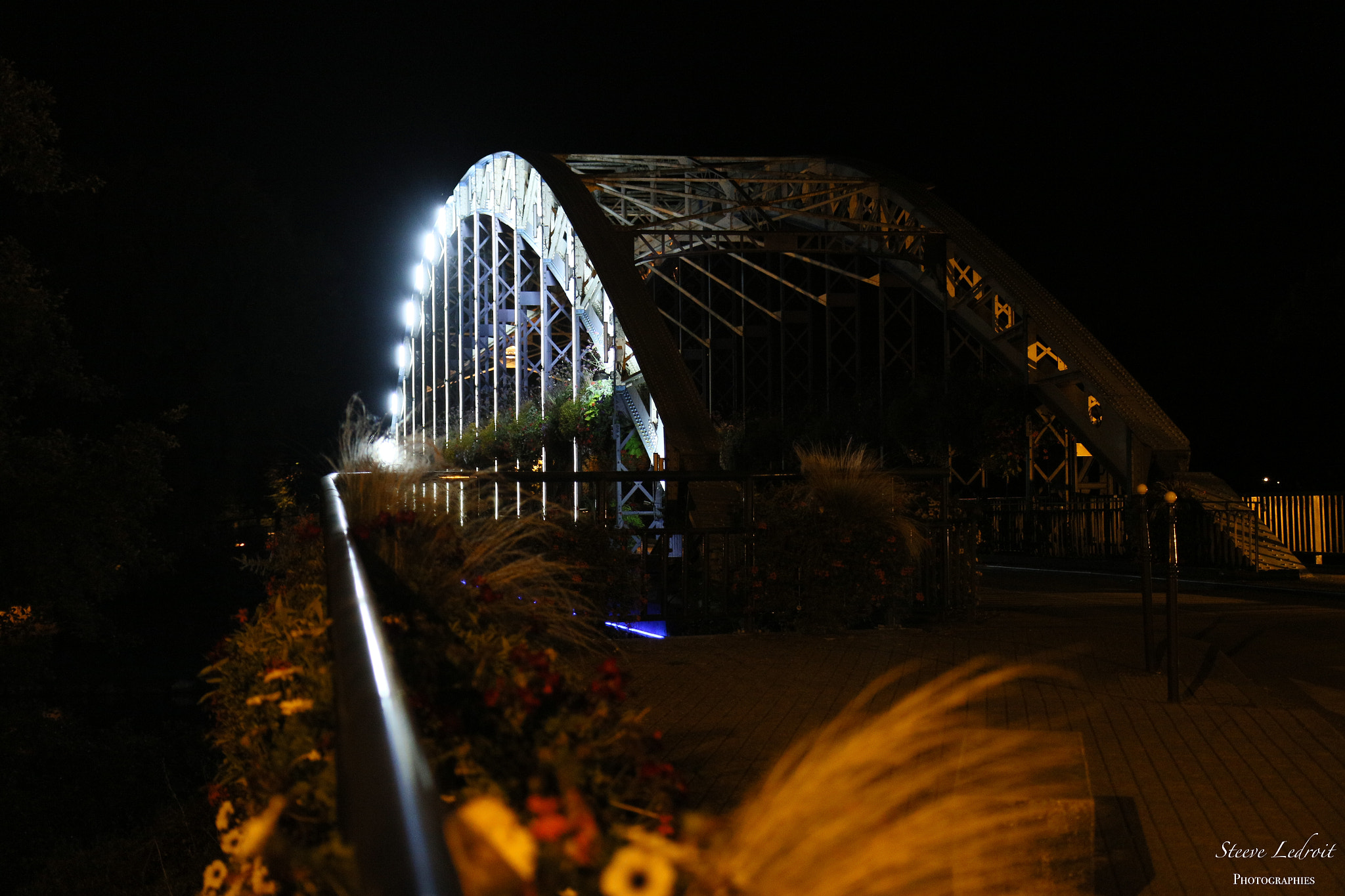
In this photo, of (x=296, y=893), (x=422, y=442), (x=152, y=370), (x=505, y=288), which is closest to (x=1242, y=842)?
(x=296, y=893)

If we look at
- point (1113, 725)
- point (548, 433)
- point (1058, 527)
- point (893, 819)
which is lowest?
point (1113, 725)

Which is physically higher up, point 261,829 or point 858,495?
point 858,495

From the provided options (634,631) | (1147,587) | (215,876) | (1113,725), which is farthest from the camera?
(634,631)

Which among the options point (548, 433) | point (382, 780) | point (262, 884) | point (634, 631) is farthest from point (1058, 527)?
point (382, 780)

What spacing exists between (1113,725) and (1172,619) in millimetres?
955

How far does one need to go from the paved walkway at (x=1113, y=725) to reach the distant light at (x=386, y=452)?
201 centimetres

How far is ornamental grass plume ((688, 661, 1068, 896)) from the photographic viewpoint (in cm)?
240

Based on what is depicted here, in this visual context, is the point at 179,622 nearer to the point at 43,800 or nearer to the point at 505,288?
the point at 505,288

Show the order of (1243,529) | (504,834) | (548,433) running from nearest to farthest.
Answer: (504,834), (1243,529), (548,433)

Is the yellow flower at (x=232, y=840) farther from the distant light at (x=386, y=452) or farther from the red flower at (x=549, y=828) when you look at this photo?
the distant light at (x=386, y=452)

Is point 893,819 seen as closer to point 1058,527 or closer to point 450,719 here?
point 450,719

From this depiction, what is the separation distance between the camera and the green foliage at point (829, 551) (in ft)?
29.7

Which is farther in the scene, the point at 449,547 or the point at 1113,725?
the point at 1113,725

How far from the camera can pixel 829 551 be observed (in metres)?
9.03
